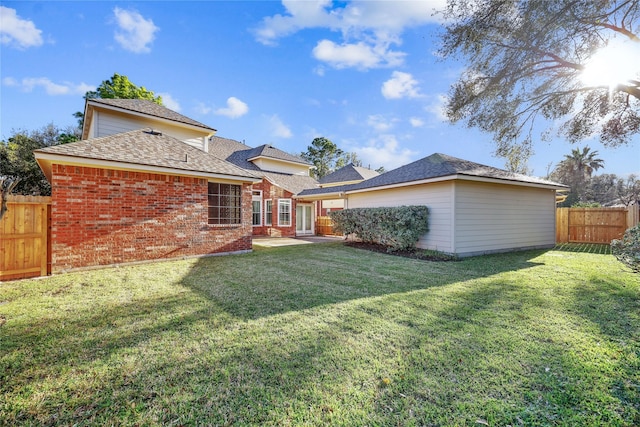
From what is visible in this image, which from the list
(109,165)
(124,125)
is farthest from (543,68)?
(124,125)

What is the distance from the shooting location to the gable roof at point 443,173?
939cm

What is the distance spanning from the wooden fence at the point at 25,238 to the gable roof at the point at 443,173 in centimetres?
1095

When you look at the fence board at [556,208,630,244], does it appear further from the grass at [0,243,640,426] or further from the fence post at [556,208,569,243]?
the grass at [0,243,640,426]

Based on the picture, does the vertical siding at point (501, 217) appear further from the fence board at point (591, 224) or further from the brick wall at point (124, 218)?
the brick wall at point (124, 218)

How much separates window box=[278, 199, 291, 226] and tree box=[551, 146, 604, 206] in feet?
121

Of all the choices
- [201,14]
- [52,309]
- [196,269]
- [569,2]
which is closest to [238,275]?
[196,269]

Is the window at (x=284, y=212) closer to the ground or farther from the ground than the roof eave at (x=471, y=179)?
closer to the ground

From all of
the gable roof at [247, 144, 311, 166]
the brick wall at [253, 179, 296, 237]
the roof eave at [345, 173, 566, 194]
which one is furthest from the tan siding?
the roof eave at [345, 173, 566, 194]

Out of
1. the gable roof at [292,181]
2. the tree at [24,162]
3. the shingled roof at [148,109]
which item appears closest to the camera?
the shingled roof at [148,109]

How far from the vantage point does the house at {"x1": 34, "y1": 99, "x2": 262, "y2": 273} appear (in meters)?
6.71

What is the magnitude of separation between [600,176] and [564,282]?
4756cm

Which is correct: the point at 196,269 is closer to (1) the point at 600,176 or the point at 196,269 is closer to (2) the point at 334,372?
(2) the point at 334,372

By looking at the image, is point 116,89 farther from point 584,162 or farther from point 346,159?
point 584,162

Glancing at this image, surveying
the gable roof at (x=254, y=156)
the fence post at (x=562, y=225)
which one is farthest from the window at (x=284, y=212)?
the fence post at (x=562, y=225)
